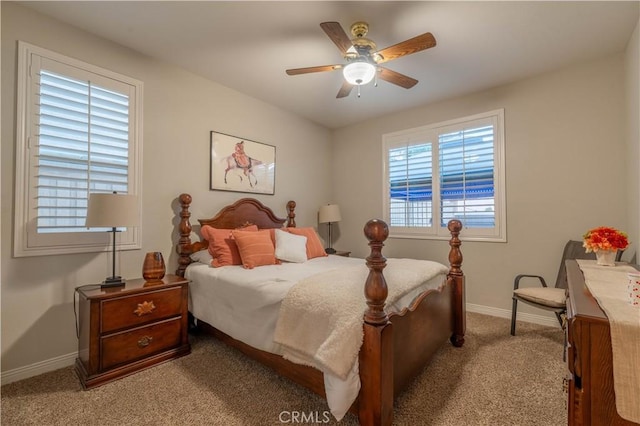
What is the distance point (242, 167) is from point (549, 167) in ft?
11.1

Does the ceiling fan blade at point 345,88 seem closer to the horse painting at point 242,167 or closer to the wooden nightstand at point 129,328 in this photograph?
the horse painting at point 242,167

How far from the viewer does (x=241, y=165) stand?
136 inches

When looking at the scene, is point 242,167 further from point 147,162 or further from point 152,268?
point 152,268

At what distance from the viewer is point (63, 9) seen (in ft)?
6.91

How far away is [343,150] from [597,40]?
3.04 m

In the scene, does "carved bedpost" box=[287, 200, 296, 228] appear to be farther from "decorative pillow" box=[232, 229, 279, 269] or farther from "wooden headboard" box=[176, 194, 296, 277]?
"decorative pillow" box=[232, 229, 279, 269]

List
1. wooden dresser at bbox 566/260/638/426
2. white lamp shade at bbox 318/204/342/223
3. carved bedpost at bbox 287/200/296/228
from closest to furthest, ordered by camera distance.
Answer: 1. wooden dresser at bbox 566/260/638/426
2. carved bedpost at bbox 287/200/296/228
3. white lamp shade at bbox 318/204/342/223

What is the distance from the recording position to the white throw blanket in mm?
1406

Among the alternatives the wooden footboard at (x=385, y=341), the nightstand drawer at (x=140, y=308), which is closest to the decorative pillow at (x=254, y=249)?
the nightstand drawer at (x=140, y=308)

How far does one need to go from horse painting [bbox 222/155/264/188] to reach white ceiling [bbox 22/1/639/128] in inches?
34.0

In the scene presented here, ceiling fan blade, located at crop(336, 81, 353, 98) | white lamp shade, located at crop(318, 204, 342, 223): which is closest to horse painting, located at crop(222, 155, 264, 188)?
white lamp shade, located at crop(318, 204, 342, 223)

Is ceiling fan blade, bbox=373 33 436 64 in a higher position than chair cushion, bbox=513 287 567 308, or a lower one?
higher

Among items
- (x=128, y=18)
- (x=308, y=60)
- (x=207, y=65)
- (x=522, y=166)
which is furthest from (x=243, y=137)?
(x=522, y=166)

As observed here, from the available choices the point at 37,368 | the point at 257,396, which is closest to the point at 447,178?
the point at 257,396
